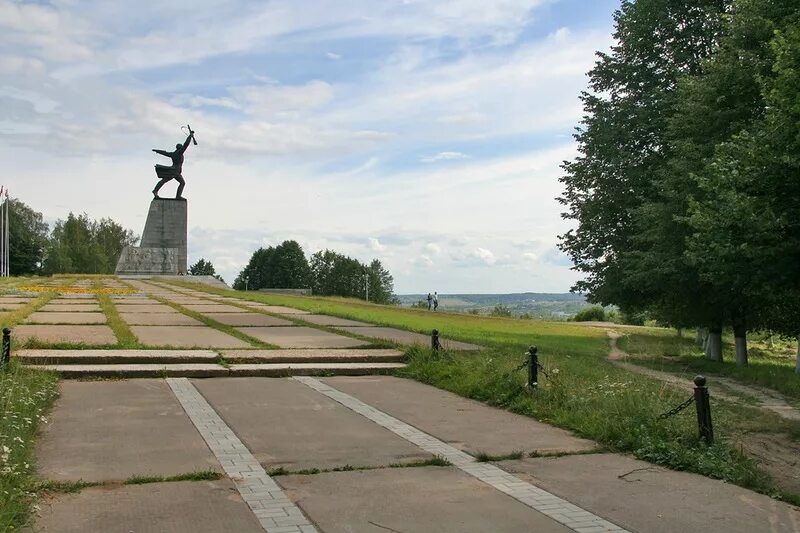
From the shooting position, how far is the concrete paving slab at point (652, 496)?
5.00 meters

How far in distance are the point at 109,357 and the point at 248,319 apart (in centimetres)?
881

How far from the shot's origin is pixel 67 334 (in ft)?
44.5

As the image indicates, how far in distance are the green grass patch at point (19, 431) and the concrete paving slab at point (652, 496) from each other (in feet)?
12.2

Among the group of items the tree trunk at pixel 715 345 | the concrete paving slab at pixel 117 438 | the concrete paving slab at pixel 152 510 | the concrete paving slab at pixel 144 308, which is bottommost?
the tree trunk at pixel 715 345

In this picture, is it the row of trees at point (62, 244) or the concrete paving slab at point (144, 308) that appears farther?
the row of trees at point (62, 244)

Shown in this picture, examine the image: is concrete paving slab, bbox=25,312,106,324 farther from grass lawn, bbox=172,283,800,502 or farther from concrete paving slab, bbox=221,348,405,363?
grass lawn, bbox=172,283,800,502

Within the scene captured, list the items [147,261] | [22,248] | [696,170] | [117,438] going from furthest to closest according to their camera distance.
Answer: [22,248], [147,261], [696,170], [117,438]

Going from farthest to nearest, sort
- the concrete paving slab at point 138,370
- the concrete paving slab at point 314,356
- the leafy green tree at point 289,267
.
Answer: the leafy green tree at point 289,267 < the concrete paving slab at point 314,356 < the concrete paving slab at point 138,370

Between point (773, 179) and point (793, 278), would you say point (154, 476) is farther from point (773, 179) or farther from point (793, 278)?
point (793, 278)

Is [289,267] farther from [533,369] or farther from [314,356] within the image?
[533,369]

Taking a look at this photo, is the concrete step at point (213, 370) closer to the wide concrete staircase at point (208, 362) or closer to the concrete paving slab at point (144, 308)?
the wide concrete staircase at point (208, 362)

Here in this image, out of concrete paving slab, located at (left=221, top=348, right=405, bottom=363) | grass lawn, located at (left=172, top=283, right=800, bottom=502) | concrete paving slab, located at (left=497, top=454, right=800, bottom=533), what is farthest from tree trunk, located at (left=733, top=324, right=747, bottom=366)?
concrete paving slab, located at (left=497, top=454, right=800, bottom=533)

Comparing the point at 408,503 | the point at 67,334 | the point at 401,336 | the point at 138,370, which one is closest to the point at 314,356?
the point at 138,370

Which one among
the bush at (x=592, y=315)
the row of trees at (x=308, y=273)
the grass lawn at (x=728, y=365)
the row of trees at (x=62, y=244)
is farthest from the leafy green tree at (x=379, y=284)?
the grass lawn at (x=728, y=365)
